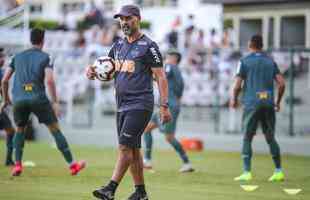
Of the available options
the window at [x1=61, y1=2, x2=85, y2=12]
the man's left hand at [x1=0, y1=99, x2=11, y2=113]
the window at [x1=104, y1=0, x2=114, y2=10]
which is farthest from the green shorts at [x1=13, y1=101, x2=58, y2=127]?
the window at [x1=61, y1=2, x2=85, y2=12]

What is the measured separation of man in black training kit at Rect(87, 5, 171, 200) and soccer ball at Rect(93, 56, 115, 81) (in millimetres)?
74

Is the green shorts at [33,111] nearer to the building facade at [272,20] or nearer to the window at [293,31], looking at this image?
the building facade at [272,20]

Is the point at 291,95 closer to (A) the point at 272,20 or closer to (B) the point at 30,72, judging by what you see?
(A) the point at 272,20

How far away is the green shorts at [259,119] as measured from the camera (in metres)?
14.5

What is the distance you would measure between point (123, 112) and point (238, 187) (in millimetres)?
3052

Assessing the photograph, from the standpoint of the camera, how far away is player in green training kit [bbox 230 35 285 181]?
14445mm

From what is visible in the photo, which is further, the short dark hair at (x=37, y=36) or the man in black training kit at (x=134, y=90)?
the short dark hair at (x=37, y=36)

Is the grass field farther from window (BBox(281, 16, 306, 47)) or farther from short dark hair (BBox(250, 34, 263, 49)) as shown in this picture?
window (BBox(281, 16, 306, 47))

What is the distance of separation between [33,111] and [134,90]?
3951mm

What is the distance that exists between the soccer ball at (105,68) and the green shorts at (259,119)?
4186 mm

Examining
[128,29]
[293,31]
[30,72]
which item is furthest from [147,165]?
[293,31]

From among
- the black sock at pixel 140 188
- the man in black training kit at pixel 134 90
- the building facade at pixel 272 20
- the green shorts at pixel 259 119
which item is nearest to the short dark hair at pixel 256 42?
the green shorts at pixel 259 119

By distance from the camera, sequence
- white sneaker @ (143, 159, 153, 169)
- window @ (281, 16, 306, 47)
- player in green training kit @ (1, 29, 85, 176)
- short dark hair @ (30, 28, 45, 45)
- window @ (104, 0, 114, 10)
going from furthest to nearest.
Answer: window @ (104, 0, 114, 10) → window @ (281, 16, 306, 47) → white sneaker @ (143, 159, 153, 169) → player in green training kit @ (1, 29, 85, 176) → short dark hair @ (30, 28, 45, 45)

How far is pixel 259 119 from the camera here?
47.8 ft
